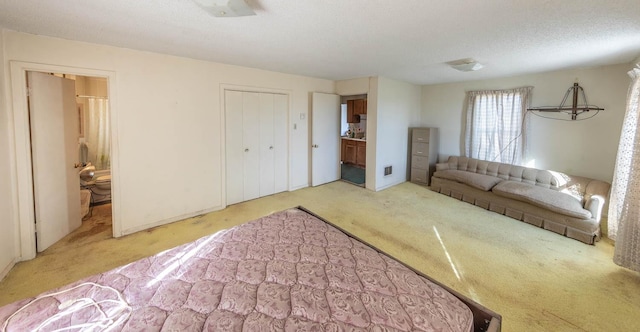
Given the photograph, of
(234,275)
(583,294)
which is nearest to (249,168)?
(234,275)

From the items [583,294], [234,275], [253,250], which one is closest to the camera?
[234,275]

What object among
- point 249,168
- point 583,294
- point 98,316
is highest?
point 249,168

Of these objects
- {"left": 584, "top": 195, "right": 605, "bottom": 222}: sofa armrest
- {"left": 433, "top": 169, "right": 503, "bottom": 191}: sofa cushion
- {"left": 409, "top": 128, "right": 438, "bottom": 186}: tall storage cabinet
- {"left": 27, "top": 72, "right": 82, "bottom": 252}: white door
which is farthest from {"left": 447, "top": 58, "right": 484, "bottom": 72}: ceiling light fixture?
{"left": 27, "top": 72, "right": 82, "bottom": 252}: white door

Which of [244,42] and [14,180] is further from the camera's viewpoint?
[244,42]

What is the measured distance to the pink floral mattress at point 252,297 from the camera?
1.12m

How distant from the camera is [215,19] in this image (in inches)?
86.0

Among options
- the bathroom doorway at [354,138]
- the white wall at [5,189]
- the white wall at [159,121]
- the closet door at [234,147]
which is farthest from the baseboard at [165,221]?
the bathroom doorway at [354,138]

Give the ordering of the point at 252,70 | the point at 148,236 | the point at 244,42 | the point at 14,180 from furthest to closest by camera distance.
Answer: the point at 252,70, the point at 148,236, the point at 244,42, the point at 14,180

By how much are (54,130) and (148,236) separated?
153 centimetres

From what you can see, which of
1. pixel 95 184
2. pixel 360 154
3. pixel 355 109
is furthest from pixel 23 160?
pixel 360 154

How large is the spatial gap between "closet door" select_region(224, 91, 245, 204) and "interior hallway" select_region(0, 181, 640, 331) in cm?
25

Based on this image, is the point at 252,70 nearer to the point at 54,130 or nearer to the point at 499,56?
the point at 54,130

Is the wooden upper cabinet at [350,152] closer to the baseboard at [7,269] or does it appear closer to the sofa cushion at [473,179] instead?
the sofa cushion at [473,179]

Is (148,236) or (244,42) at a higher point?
(244,42)
